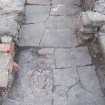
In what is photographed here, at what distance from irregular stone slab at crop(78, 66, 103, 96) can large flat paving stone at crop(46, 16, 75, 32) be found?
3.12 ft

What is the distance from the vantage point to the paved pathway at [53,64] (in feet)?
11.6

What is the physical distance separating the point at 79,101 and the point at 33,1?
100 inches

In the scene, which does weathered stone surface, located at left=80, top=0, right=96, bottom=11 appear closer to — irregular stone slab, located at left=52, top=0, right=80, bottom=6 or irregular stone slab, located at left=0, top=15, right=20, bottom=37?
irregular stone slab, located at left=52, top=0, right=80, bottom=6

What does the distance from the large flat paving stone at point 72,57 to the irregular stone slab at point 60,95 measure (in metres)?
0.44

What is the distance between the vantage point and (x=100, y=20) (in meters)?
4.00

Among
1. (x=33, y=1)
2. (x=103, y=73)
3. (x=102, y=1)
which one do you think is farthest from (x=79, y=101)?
(x=33, y=1)

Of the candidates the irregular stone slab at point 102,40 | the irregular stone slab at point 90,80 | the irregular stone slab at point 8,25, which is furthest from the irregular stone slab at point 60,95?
the irregular stone slab at point 8,25

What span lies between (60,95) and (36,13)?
1967mm

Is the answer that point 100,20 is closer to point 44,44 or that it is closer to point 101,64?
point 101,64

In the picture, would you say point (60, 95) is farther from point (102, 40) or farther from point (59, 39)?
point (59, 39)

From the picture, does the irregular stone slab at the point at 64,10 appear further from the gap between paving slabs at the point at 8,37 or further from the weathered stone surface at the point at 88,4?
the gap between paving slabs at the point at 8,37

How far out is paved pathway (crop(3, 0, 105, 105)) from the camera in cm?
354

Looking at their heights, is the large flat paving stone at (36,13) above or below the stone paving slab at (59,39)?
above

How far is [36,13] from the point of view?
5.02 metres
